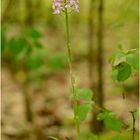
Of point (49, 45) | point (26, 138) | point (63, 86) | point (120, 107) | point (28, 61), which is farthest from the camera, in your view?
point (49, 45)

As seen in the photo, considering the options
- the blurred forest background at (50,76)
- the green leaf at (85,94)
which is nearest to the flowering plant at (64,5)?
the green leaf at (85,94)

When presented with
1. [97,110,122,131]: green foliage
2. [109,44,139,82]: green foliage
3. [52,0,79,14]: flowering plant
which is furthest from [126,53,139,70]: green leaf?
[52,0,79,14]: flowering plant

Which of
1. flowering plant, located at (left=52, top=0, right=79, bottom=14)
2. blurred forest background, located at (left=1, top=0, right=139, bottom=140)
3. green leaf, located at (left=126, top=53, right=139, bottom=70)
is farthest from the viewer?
blurred forest background, located at (left=1, top=0, right=139, bottom=140)

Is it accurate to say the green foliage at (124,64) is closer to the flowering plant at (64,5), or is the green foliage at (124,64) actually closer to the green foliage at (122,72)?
the green foliage at (122,72)

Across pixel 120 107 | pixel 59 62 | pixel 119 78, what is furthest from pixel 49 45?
pixel 119 78

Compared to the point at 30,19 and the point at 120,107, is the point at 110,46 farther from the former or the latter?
the point at 30,19

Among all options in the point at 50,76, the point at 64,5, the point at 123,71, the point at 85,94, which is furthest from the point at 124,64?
the point at 50,76

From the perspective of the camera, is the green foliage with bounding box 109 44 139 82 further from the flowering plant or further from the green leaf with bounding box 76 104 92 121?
the flowering plant
